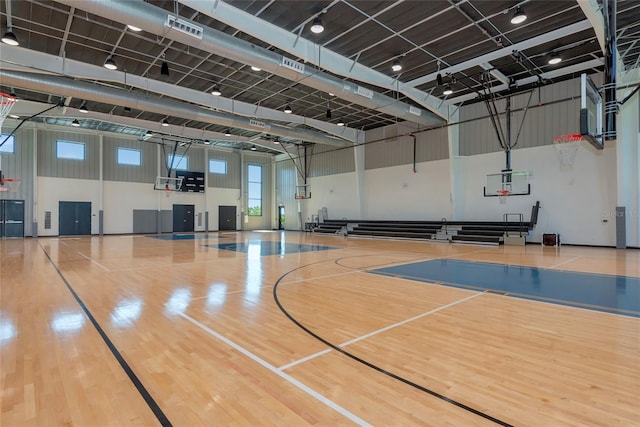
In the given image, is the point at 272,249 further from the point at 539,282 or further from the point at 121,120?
the point at 121,120

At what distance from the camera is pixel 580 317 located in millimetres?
4266

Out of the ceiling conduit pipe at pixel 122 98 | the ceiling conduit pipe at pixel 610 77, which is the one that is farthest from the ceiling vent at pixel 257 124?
the ceiling conduit pipe at pixel 610 77

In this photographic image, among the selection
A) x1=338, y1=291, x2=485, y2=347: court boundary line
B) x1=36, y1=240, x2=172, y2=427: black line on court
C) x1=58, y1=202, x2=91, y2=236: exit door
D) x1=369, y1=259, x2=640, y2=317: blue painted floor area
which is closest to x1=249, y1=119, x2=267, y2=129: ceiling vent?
x1=369, y1=259, x2=640, y2=317: blue painted floor area

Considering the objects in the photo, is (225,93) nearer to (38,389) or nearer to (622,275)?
(38,389)

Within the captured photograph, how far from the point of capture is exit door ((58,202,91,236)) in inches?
771

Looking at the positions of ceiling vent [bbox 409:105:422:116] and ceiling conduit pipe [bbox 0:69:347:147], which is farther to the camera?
ceiling vent [bbox 409:105:422:116]

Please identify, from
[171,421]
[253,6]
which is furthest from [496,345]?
[253,6]

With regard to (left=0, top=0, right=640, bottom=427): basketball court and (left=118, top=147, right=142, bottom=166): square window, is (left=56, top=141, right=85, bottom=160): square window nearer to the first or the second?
(left=0, top=0, right=640, bottom=427): basketball court

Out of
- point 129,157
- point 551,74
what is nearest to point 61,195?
point 129,157

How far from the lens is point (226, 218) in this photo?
1032 inches

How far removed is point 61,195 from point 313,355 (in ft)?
74.1

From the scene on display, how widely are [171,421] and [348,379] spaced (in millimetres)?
1327

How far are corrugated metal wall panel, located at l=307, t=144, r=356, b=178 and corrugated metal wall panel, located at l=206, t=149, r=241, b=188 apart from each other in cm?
618

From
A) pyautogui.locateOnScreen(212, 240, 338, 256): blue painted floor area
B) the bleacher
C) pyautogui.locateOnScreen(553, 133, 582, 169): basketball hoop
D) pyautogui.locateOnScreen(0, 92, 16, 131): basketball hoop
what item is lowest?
pyautogui.locateOnScreen(212, 240, 338, 256): blue painted floor area
